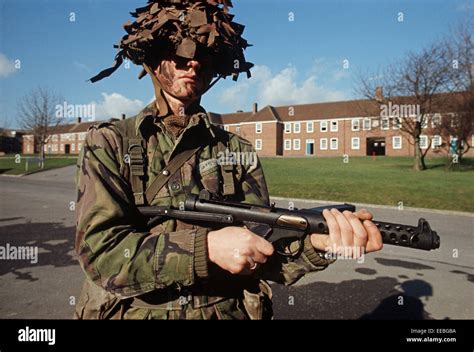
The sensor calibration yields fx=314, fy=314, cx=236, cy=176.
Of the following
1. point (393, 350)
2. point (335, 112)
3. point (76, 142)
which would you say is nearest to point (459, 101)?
point (393, 350)

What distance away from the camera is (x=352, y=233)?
161 cm

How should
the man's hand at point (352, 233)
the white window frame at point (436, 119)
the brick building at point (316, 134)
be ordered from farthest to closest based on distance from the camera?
the brick building at point (316, 134), the white window frame at point (436, 119), the man's hand at point (352, 233)

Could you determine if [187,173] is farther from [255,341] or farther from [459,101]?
[459,101]

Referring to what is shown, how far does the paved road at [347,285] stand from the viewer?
4.27 meters

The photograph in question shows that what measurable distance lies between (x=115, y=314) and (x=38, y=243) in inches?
278

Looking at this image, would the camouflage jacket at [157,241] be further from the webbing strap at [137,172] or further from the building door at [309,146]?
the building door at [309,146]

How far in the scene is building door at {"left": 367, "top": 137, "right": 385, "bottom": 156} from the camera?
54844mm

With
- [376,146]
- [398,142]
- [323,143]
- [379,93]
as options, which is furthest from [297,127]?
[379,93]

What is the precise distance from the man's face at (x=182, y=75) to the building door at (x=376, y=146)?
5781 cm

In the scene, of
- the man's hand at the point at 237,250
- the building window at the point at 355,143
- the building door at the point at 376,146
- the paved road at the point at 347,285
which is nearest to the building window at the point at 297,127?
the building window at the point at 355,143

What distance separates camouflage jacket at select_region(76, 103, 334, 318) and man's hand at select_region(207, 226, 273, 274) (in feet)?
0.20

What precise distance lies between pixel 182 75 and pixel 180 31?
10.1 inches

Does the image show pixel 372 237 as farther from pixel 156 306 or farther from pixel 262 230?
pixel 156 306

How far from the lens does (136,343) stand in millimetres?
1745
